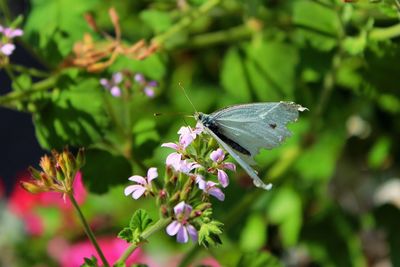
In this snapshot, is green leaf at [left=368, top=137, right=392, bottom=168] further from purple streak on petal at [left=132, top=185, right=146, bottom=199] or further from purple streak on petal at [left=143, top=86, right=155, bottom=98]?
purple streak on petal at [left=132, top=185, right=146, bottom=199]

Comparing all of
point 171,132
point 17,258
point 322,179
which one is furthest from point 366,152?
point 17,258

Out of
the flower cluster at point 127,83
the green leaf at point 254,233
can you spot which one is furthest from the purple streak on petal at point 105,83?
the green leaf at point 254,233

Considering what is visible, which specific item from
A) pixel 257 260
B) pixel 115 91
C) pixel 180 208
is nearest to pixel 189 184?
pixel 180 208

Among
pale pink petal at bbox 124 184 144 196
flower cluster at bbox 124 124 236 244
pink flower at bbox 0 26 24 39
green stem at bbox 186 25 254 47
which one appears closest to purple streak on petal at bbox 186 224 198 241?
flower cluster at bbox 124 124 236 244

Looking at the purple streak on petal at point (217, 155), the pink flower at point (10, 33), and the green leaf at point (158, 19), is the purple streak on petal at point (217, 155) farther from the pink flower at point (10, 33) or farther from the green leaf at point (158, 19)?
the green leaf at point (158, 19)

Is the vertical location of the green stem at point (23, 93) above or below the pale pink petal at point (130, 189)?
above

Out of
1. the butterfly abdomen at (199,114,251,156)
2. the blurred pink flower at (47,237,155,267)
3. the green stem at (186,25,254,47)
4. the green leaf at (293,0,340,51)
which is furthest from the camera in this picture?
the blurred pink flower at (47,237,155,267)

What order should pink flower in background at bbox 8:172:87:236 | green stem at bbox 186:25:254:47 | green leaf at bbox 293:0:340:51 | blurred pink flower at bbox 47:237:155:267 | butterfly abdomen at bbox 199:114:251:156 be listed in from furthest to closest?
pink flower in background at bbox 8:172:87:236
blurred pink flower at bbox 47:237:155:267
green stem at bbox 186:25:254:47
green leaf at bbox 293:0:340:51
butterfly abdomen at bbox 199:114:251:156

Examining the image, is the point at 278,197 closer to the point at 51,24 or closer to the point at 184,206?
the point at 51,24
